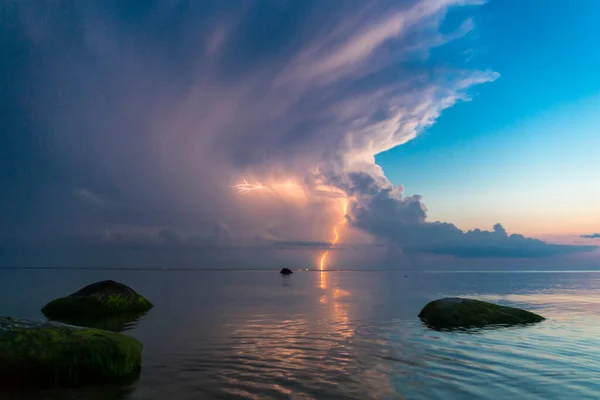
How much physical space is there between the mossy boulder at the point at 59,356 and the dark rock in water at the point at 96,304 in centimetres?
1539

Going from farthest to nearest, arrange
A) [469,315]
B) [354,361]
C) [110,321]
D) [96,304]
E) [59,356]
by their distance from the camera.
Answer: [96,304]
[110,321]
[469,315]
[354,361]
[59,356]

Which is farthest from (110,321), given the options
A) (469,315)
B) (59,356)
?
(469,315)

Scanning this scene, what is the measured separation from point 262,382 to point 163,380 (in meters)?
2.93

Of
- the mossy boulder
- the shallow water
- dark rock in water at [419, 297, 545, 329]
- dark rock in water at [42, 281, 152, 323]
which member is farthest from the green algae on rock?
dark rock in water at [419, 297, 545, 329]

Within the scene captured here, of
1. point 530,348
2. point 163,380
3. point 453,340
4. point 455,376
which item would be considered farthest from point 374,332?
point 163,380

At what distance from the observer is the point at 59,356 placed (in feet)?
34.1

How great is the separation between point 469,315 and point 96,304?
26.1m

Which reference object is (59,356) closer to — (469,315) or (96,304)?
(96,304)

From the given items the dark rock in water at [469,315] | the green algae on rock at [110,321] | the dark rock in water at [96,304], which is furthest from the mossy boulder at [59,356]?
the dark rock in water at [469,315]

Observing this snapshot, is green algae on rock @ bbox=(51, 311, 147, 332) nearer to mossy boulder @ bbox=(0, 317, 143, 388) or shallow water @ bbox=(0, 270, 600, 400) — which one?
shallow water @ bbox=(0, 270, 600, 400)

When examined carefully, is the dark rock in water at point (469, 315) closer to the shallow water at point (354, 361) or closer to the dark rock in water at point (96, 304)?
the shallow water at point (354, 361)

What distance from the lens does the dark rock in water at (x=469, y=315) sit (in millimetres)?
21594

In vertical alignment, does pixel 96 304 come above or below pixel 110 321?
above

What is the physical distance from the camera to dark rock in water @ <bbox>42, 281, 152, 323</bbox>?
25703mm
